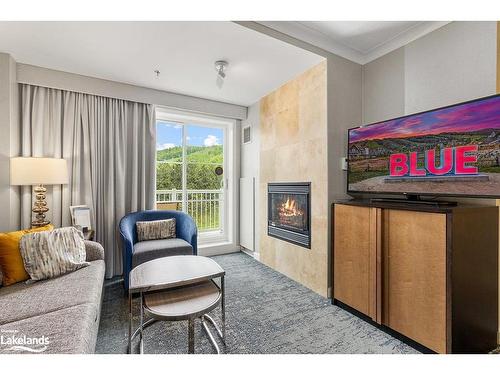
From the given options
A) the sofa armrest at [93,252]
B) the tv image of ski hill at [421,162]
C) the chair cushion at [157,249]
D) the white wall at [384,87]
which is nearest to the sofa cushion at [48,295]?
the sofa armrest at [93,252]

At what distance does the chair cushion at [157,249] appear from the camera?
2457 millimetres

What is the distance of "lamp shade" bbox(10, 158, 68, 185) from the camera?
2229 millimetres

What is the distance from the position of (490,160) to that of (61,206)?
387cm

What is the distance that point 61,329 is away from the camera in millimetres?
1192

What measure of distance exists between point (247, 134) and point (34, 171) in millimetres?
2686

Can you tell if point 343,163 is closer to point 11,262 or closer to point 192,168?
point 192,168

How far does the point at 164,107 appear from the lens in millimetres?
3400

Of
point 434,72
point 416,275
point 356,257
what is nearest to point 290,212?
point 356,257

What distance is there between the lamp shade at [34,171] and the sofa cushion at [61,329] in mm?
1496

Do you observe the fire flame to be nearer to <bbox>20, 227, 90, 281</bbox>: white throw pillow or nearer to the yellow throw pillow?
<bbox>20, 227, 90, 281</bbox>: white throw pillow

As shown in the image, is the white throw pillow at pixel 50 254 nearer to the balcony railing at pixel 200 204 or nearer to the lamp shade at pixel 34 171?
the lamp shade at pixel 34 171

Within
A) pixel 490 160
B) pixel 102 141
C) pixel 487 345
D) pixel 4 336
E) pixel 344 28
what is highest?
pixel 344 28
